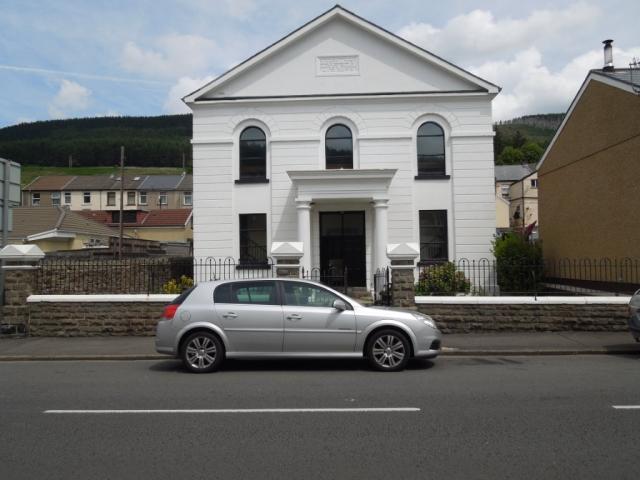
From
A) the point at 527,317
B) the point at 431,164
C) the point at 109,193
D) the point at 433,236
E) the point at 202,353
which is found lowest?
the point at 202,353

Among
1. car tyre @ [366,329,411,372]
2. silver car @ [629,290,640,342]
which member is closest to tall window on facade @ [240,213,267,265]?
car tyre @ [366,329,411,372]

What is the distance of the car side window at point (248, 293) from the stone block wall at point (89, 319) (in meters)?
4.43

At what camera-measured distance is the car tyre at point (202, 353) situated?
29.8 feet

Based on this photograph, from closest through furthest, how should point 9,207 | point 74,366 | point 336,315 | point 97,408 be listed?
1. point 97,408
2. point 336,315
3. point 74,366
4. point 9,207

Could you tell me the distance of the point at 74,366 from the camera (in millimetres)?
10133

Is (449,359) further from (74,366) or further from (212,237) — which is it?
(212,237)

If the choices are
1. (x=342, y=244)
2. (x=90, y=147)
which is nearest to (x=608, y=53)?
(x=342, y=244)

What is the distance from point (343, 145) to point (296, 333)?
11.9m

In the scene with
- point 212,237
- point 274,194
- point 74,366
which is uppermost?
point 274,194

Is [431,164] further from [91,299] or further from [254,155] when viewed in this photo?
[91,299]

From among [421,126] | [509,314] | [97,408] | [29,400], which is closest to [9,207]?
[29,400]

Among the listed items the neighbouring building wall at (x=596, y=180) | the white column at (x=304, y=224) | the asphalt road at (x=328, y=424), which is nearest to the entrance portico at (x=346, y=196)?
the white column at (x=304, y=224)

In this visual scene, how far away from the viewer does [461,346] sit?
11.2 metres

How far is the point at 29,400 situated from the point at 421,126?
15638mm
